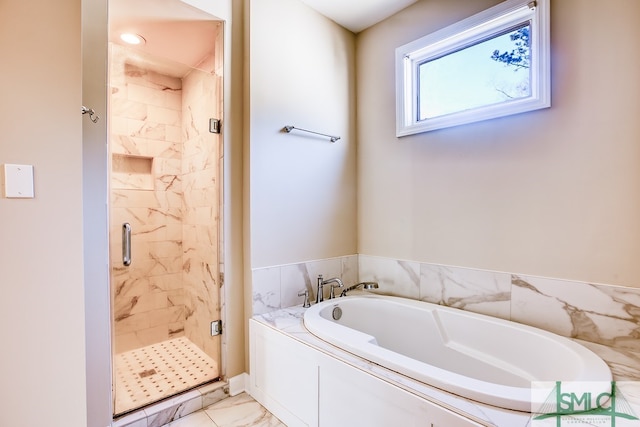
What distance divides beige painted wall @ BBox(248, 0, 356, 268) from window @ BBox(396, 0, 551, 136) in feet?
1.72

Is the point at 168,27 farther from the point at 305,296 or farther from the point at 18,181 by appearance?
the point at 305,296

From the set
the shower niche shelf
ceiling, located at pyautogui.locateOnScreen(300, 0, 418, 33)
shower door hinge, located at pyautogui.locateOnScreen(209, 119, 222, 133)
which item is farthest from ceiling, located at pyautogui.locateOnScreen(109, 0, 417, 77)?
the shower niche shelf

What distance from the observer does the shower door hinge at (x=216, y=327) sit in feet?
6.67

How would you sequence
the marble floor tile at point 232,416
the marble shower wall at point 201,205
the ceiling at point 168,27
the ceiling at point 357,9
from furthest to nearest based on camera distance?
the ceiling at point 357,9 → the marble shower wall at point 201,205 → the ceiling at point 168,27 → the marble floor tile at point 232,416

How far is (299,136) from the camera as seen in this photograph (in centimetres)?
228

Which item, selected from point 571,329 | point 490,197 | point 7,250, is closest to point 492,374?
point 571,329

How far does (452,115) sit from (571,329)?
144 cm

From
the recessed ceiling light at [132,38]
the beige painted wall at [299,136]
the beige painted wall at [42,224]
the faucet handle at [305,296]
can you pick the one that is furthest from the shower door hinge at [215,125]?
the faucet handle at [305,296]

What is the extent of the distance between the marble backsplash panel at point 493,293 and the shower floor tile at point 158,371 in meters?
0.65

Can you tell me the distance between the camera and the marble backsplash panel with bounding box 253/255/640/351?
150cm

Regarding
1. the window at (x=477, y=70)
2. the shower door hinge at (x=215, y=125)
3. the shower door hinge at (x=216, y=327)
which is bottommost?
the shower door hinge at (x=216, y=327)

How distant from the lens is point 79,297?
116 cm

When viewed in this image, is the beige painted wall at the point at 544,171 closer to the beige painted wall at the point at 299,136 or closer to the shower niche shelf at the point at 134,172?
the beige painted wall at the point at 299,136

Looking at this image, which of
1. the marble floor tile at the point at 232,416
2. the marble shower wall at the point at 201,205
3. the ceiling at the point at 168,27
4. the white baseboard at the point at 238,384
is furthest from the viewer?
the marble shower wall at the point at 201,205
